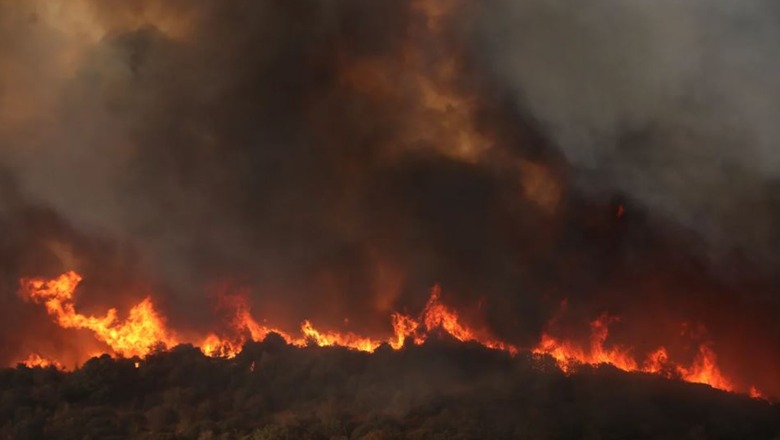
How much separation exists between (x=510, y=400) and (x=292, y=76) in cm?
1488

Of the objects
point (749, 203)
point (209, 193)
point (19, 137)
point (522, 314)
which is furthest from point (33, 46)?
point (749, 203)

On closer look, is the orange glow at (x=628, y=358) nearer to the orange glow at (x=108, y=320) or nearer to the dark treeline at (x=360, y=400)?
the dark treeline at (x=360, y=400)

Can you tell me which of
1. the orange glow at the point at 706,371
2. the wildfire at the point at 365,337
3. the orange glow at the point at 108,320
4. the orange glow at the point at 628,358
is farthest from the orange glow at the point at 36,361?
the orange glow at the point at 706,371

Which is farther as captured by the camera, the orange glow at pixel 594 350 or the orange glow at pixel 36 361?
the orange glow at pixel 36 361

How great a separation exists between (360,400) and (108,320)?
1077 cm

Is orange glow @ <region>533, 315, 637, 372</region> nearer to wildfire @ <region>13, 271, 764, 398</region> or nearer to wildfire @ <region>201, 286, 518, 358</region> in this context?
wildfire @ <region>13, 271, 764, 398</region>

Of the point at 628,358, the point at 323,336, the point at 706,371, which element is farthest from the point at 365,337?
the point at 706,371

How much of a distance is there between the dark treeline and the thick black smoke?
5.06 metres

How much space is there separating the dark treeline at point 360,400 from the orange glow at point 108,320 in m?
3.55

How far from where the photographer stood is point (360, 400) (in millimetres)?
26297

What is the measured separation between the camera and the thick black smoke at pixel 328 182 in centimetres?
3312

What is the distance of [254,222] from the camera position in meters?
34.6

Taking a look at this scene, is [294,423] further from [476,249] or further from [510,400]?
[476,249]

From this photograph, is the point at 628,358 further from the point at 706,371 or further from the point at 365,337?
the point at 365,337
